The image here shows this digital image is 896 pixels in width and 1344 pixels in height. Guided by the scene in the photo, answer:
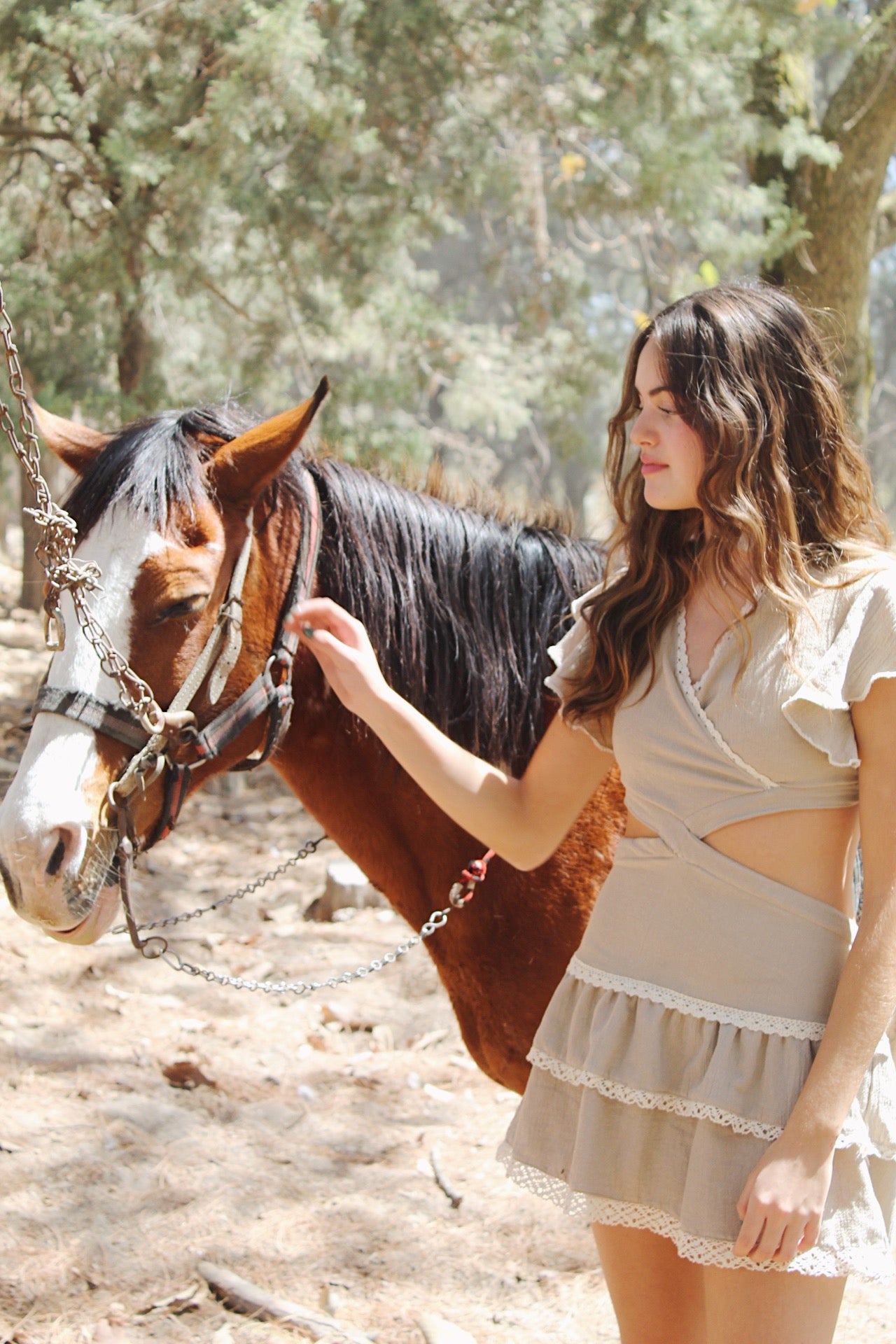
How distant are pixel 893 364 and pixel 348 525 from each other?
80.2ft

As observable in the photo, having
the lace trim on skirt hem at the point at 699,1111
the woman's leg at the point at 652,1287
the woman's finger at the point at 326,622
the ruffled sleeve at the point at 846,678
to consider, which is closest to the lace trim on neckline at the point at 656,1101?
the lace trim on skirt hem at the point at 699,1111

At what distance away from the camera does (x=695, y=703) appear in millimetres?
1478

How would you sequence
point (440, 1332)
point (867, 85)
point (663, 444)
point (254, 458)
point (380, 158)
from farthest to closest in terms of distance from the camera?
1. point (380, 158)
2. point (867, 85)
3. point (440, 1332)
4. point (254, 458)
5. point (663, 444)

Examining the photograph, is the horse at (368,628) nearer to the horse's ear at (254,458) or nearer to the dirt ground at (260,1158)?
the horse's ear at (254,458)

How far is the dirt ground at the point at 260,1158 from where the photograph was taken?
2646 mm

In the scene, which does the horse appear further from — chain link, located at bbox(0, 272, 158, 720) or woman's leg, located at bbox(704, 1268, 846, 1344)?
woman's leg, located at bbox(704, 1268, 846, 1344)

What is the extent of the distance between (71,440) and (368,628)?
2.35 ft

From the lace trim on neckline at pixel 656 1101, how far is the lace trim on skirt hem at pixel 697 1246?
0.45 feet

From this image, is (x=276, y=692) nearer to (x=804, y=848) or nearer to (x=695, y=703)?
(x=695, y=703)

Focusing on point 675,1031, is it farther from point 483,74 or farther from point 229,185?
point 483,74

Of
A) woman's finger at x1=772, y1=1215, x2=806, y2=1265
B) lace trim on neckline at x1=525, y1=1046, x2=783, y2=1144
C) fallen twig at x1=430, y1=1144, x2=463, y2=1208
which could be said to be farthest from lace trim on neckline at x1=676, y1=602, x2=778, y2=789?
fallen twig at x1=430, y1=1144, x2=463, y2=1208

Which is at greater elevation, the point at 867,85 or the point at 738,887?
the point at 867,85

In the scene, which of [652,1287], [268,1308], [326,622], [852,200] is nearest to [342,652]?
Result: [326,622]

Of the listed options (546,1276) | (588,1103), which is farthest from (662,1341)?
(546,1276)
